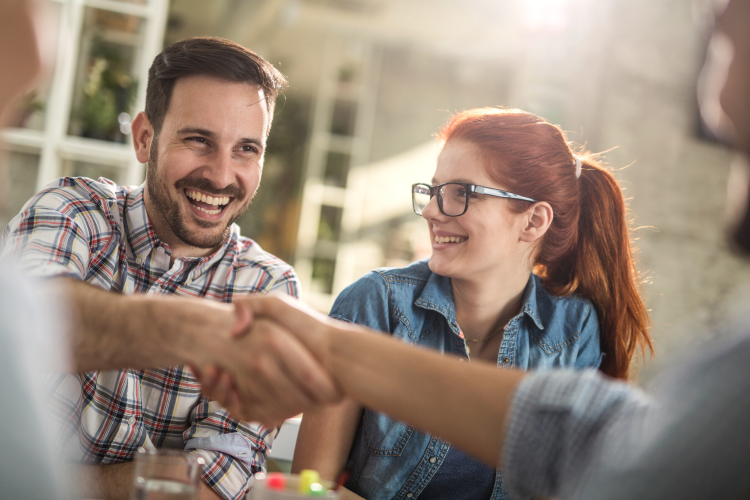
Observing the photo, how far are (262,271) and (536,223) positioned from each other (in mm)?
763

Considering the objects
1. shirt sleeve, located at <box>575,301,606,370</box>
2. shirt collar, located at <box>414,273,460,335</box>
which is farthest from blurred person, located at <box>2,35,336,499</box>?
shirt sleeve, located at <box>575,301,606,370</box>

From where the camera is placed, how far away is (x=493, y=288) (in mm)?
1651

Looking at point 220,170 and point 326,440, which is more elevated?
point 220,170

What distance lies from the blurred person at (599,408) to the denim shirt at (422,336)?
1.73 ft

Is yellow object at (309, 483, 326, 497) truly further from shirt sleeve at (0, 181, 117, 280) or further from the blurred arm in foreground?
shirt sleeve at (0, 181, 117, 280)

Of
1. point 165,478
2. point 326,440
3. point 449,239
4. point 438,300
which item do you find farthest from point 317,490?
point 449,239

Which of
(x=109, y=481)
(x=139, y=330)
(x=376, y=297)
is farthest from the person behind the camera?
(x=376, y=297)

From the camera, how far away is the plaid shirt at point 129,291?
1.34 metres

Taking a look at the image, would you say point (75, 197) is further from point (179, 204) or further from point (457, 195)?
point (457, 195)

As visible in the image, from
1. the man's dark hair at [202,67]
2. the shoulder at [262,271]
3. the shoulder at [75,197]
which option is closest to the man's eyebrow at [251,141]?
the man's dark hair at [202,67]

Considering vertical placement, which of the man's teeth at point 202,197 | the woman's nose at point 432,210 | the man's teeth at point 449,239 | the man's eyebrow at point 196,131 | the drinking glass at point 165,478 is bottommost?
the drinking glass at point 165,478

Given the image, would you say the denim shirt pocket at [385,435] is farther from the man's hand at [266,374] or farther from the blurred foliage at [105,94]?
the blurred foliage at [105,94]

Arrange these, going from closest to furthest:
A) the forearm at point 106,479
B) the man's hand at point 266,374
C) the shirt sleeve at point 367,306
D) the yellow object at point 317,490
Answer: the yellow object at point 317,490, the man's hand at point 266,374, the forearm at point 106,479, the shirt sleeve at point 367,306

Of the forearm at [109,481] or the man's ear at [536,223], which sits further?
the man's ear at [536,223]
